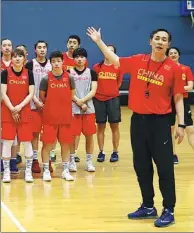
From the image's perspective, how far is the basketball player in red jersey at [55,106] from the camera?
22.7ft

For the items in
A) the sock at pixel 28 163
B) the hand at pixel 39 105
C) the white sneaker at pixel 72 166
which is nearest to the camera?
the sock at pixel 28 163

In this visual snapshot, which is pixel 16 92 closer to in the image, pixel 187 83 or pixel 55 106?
pixel 55 106

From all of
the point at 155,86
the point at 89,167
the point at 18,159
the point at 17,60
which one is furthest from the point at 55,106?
the point at 155,86

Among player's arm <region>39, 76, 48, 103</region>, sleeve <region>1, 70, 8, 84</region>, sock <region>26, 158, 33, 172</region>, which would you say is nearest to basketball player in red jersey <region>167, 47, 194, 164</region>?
player's arm <region>39, 76, 48, 103</region>

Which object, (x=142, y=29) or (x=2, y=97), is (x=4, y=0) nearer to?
(x=142, y=29)

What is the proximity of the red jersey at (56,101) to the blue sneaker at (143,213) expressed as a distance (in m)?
1.83

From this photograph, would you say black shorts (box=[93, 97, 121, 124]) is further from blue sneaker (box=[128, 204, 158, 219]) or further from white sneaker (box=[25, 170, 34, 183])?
blue sneaker (box=[128, 204, 158, 219])

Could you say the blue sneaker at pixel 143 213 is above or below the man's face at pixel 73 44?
below

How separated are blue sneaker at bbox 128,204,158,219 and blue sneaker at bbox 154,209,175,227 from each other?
0.21 meters

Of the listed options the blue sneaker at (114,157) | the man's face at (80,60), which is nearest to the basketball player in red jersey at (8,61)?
the man's face at (80,60)

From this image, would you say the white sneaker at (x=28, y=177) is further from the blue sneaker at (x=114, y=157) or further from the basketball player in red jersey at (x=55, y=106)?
the blue sneaker at (x=114, y=157)

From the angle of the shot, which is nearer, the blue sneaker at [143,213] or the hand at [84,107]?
the blue sneaker at [143,213]

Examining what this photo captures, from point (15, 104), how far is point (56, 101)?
47 centimetres

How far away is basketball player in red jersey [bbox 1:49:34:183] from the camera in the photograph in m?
6.75
